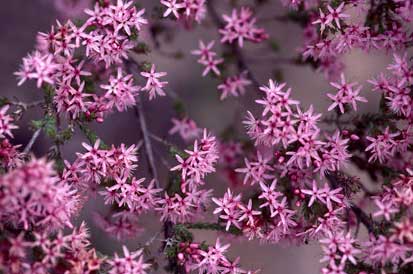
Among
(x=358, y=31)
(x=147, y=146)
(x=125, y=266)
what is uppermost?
(x=358, y=31)

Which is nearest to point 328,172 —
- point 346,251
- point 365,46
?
point 346,251

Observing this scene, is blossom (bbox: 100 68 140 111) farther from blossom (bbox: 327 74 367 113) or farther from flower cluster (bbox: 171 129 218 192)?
blossom (bbox: 327 74 367 113)

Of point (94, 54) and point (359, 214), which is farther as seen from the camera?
point (359, 214)

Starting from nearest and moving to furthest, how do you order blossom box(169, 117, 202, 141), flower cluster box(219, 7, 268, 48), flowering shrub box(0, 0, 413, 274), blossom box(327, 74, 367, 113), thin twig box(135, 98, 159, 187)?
flowering shrub box(0, 0, 413, 274) → blossom box(327, 74, 367, 113) → thin twig box(135, 98, 159, 187) → flower cluster box(219, 7, 268, 48) → blossom box(169, 117, 202, 141)

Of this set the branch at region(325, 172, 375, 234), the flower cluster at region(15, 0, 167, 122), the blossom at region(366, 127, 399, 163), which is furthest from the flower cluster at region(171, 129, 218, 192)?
the blossom at region(366, 127, 399, 163)

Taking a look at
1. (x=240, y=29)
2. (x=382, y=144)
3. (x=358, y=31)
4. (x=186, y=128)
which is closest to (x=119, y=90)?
(x=240, y=29)

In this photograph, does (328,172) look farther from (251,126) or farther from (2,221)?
(2,221)


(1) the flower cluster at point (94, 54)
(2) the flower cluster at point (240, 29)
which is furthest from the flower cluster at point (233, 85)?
(1) the flower cluster at point (94, 54)

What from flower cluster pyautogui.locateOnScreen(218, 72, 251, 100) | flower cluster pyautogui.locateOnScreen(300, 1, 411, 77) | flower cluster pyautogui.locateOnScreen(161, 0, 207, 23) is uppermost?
flower cluster pyautogui.locateOnScreen(161, 0, 207, 23)

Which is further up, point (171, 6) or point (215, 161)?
point (171, 6)

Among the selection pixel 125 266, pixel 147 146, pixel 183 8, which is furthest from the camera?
pixel 147 146

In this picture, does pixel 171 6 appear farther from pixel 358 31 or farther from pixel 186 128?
pixel 186 128
